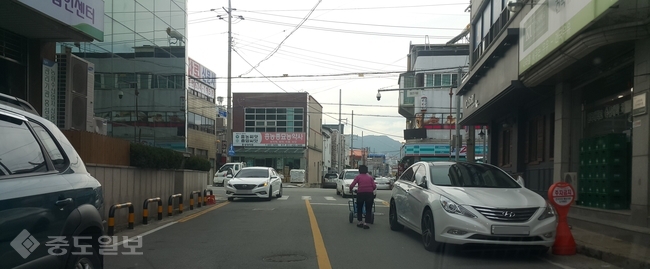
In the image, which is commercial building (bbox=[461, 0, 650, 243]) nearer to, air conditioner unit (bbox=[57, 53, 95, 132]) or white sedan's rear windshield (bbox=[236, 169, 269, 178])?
white sedan's rear windshield (bbox=[236, 169, 269, 178])

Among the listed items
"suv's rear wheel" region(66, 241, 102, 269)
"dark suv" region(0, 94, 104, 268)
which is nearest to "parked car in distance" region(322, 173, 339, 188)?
"suv's rear wheel" region(66, 241, 102, 269)

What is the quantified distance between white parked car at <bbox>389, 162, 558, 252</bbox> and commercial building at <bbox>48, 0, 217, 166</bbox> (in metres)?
10.7

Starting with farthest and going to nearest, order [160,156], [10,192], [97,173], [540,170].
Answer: [540,170] → [160,156] → [97,173] → [10,192]

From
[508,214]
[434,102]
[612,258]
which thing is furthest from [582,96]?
[434,102]

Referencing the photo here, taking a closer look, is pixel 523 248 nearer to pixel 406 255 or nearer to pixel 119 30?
pixel 406 255

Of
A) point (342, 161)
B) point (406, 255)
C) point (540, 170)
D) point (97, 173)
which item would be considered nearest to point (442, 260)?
point (406, 255)

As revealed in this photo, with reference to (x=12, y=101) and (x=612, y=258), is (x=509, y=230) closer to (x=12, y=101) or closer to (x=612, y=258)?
(x=612, y=258)

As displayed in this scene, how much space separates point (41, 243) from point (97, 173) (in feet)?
23.8

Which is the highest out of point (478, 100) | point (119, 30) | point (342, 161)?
point (119, 30)

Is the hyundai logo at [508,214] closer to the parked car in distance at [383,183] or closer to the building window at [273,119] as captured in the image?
the parked car in distance at [383,183]

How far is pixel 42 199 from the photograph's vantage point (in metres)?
4.09

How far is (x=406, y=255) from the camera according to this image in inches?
337

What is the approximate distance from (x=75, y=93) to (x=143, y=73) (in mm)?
8685

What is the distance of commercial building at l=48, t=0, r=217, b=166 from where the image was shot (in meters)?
19.8
